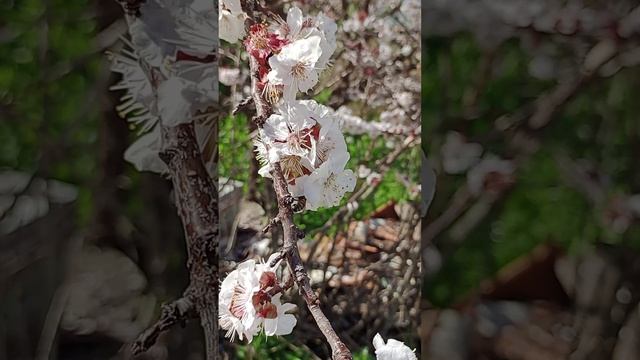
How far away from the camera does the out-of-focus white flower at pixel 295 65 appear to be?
3.74ft

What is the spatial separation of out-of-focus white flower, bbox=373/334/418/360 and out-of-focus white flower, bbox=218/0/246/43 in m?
0.48

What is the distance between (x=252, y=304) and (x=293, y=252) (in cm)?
9

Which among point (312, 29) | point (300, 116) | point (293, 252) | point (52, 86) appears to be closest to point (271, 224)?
point (293, 252)

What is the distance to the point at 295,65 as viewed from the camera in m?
1.14

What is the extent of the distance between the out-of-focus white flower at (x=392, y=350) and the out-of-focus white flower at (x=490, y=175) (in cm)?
39

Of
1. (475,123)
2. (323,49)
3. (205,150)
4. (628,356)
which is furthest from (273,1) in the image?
(628,356)

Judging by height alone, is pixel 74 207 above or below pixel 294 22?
below

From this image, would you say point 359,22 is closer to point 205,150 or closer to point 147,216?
point 205,150

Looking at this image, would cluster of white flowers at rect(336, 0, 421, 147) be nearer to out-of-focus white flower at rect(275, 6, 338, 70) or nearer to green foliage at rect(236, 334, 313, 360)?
out-of-focus white flower at rect(275, 6, 338, 70)

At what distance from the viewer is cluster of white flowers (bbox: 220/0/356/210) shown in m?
1.12

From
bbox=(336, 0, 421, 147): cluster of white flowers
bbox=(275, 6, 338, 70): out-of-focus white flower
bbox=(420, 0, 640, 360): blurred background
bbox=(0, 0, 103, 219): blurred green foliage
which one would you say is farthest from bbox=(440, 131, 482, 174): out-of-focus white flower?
bbox=(0, 0, 103, 219): blurred green foliage

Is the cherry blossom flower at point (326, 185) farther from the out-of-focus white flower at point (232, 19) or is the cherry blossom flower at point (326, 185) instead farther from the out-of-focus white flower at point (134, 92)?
the out-of-focus white flower at point (134, 92)

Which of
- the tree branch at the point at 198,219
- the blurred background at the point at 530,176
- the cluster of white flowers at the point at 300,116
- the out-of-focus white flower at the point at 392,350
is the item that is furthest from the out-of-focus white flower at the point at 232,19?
the out-of-focus white flower at the point at 392,350

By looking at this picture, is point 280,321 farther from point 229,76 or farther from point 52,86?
point 52,86
